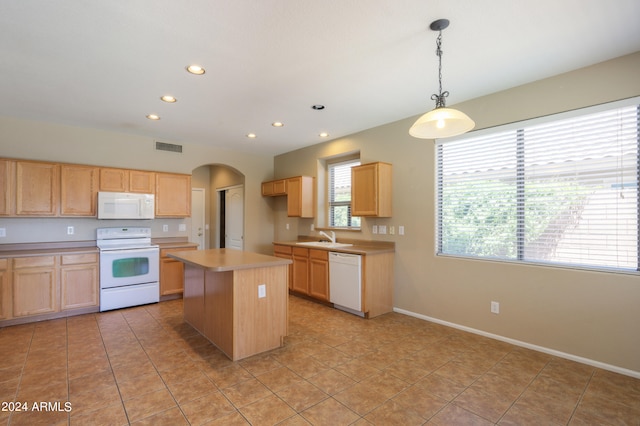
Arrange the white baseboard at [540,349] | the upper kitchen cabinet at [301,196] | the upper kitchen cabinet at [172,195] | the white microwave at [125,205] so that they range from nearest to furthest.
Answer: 1. the white baseboard at [540,349]
2. the white microwave at [125,205]
3. the upper kitchen cabinet at [172,195]
4. the upper kitchen cabinet at [301,196]

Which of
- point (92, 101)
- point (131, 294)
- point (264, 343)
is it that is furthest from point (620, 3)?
point (131, 294)

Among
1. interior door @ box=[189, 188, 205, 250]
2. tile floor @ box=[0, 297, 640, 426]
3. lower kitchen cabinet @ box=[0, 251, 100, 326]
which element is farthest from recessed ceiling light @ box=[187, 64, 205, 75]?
interior door @ box=[189, 188, 205, 250]

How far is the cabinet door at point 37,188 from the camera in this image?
3.88 m

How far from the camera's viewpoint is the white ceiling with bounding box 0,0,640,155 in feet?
6.44

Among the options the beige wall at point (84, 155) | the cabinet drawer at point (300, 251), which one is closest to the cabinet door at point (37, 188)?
the beige wall at point (84, 155)

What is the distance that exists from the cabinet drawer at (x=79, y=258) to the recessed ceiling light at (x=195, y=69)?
116 inches

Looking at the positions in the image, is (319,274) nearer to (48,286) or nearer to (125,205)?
(125,205)

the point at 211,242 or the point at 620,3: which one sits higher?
the point at 620,3

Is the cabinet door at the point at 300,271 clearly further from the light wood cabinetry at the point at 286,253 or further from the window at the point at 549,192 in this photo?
the window at the point at 549,192

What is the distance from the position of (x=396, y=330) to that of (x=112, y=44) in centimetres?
380

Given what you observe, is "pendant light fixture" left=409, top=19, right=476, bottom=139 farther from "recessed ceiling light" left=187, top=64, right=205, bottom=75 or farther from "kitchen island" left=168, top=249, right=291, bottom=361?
"recessed ceiling light" left=187, top=64, right=205, bottom=75

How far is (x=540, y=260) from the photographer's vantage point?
9.89 feet

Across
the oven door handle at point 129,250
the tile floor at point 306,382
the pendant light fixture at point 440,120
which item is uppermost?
the pendant light fixture at point 440,120

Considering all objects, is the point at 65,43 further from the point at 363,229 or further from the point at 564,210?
the point at 564,210
